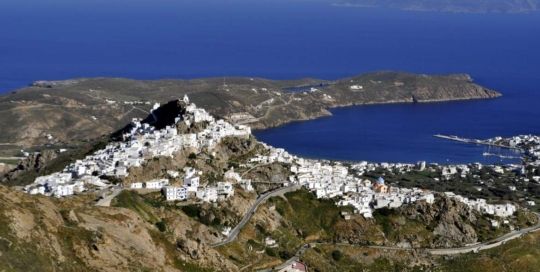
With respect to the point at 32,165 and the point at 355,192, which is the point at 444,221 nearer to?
the point at 355,192

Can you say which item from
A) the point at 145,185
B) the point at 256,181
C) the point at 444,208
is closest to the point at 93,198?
the point at 145,185

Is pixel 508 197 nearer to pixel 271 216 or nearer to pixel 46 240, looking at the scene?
pixel 271 216

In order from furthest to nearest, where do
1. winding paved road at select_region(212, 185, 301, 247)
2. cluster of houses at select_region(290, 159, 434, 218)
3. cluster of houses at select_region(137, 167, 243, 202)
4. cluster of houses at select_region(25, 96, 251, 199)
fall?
1. cluster of houses at select_region(290, 159, 434, 218)
2. cluster of houses at select_region(137, 167, 243, 202)
3. cluster of houses at select_region(25, 96, 251, 199)
4. winding paved road at select_region(212, 185, 301, 247)

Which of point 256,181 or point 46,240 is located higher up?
point 46,240

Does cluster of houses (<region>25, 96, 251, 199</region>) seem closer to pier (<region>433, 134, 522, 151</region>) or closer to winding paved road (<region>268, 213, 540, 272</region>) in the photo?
Result: winding paved road (<region>268, 213, 540, 272</region>)

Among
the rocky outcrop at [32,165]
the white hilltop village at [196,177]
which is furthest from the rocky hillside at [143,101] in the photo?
the white hilltop village at [196,177]

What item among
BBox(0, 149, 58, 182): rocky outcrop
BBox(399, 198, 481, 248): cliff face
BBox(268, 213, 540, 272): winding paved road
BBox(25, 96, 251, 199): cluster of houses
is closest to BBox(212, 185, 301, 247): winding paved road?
BBox(25, 96, 251, 199): cluster of houses

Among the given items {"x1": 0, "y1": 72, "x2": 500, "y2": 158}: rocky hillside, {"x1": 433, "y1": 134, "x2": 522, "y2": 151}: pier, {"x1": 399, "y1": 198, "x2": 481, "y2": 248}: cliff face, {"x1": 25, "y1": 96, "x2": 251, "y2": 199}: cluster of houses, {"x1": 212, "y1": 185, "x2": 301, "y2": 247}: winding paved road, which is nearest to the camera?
{"x1": 212, "y1": 185, "x2": 301, "y2": 247}: winding paved road
